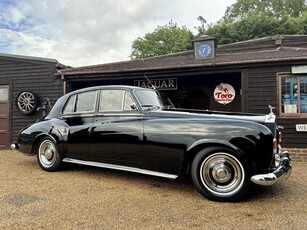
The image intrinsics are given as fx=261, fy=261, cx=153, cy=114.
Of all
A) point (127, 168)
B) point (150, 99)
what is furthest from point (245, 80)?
point (127, 168)

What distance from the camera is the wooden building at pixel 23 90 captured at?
9.22 meters

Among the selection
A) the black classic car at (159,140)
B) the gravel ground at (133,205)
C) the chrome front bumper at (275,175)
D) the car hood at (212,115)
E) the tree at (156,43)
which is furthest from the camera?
the tree at (156,43)

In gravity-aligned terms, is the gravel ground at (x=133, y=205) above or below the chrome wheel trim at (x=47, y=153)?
below

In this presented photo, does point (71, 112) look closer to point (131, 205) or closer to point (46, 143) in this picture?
point (46, 143)

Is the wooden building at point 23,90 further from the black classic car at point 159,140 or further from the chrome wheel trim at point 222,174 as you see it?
the chrome wheel trim at point 222,174

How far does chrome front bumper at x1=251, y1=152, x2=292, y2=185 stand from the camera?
2.93 m

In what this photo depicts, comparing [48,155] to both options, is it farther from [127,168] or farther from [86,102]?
[127,168]

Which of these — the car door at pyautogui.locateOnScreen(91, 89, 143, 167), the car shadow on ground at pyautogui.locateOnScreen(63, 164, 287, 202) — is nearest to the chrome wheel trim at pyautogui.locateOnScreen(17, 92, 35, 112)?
the car shadow on ground at pyautogui.locateOnScreen(63, 164, 287, 202)

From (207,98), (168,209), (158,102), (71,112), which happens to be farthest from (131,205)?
(207,98)

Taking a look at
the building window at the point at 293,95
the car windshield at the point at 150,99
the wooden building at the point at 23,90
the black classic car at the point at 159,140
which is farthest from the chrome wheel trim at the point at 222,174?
the wooden building at the point at 23,90

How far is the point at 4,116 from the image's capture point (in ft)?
32.1

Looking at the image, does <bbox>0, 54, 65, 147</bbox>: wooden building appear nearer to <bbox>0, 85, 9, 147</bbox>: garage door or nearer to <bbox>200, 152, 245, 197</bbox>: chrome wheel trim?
<bbox>0, 85, 9, 147</bbox>: garage door

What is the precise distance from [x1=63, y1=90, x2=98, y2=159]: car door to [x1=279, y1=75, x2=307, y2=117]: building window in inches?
194

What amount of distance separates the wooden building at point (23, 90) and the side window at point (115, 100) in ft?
17.1
